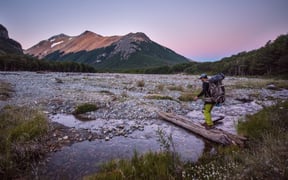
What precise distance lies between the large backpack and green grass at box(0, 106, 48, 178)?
6.59 meters

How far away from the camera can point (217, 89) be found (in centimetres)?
707

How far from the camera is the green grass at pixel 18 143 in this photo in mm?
4287

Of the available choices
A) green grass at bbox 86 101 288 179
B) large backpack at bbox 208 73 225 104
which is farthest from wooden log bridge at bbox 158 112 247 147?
large backpack at bbox 208 73 225 104

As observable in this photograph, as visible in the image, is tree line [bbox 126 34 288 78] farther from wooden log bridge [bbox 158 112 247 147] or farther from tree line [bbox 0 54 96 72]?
tree line [bbox 0 54 96 72]

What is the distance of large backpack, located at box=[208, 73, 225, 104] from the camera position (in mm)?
6848

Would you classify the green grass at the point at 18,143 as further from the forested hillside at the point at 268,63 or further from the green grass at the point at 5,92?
the forested hillside at the point at 268,63

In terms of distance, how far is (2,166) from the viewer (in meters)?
4.17

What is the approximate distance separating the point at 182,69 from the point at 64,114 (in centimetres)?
11434

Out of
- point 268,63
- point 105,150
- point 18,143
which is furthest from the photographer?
point 268,63

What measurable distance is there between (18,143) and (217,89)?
7168 mm

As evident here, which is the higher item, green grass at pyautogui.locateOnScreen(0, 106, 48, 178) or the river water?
green grass at pyautogui.locateOnScreen(0, 106, 48, 178)

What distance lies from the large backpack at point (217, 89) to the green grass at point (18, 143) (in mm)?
6592

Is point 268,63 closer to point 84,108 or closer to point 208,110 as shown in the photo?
point 208,110

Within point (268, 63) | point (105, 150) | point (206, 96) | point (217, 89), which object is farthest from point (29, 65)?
point (268, 63)
